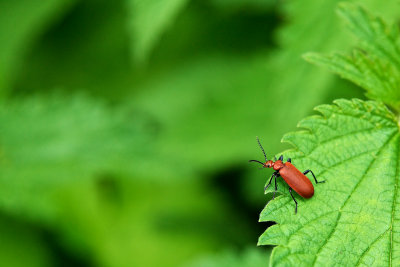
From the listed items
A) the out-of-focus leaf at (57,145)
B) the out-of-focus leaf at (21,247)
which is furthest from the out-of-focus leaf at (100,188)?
the out-of-focus leaf at (21,247)

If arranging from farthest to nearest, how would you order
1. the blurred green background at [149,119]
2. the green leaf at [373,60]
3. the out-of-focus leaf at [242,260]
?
the blurred green background at [149,119]
the out-of-focus leaf at [242,260]
the green leaf at [373,60]

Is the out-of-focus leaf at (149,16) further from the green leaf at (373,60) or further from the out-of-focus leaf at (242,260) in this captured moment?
the out-of-focus leaf at (242,260)

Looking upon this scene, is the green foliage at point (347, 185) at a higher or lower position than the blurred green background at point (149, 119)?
lower

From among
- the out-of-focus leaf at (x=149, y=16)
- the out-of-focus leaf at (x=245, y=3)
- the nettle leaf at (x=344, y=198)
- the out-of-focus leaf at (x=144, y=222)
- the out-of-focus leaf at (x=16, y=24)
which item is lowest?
the nettle leaf at (x=344, y=198)

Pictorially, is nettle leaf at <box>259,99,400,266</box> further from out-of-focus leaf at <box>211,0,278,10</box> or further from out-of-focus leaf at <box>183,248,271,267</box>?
out-of-focus leaf at <box>211,0,278,10</box>

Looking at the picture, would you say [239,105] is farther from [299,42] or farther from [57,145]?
[57,145]

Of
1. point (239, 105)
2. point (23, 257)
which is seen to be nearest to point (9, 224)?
point (23, 257)

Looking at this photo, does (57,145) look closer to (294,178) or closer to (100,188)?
(100,188)

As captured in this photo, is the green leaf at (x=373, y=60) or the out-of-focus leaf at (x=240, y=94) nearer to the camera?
the green leaf at (x=373, y=60)
